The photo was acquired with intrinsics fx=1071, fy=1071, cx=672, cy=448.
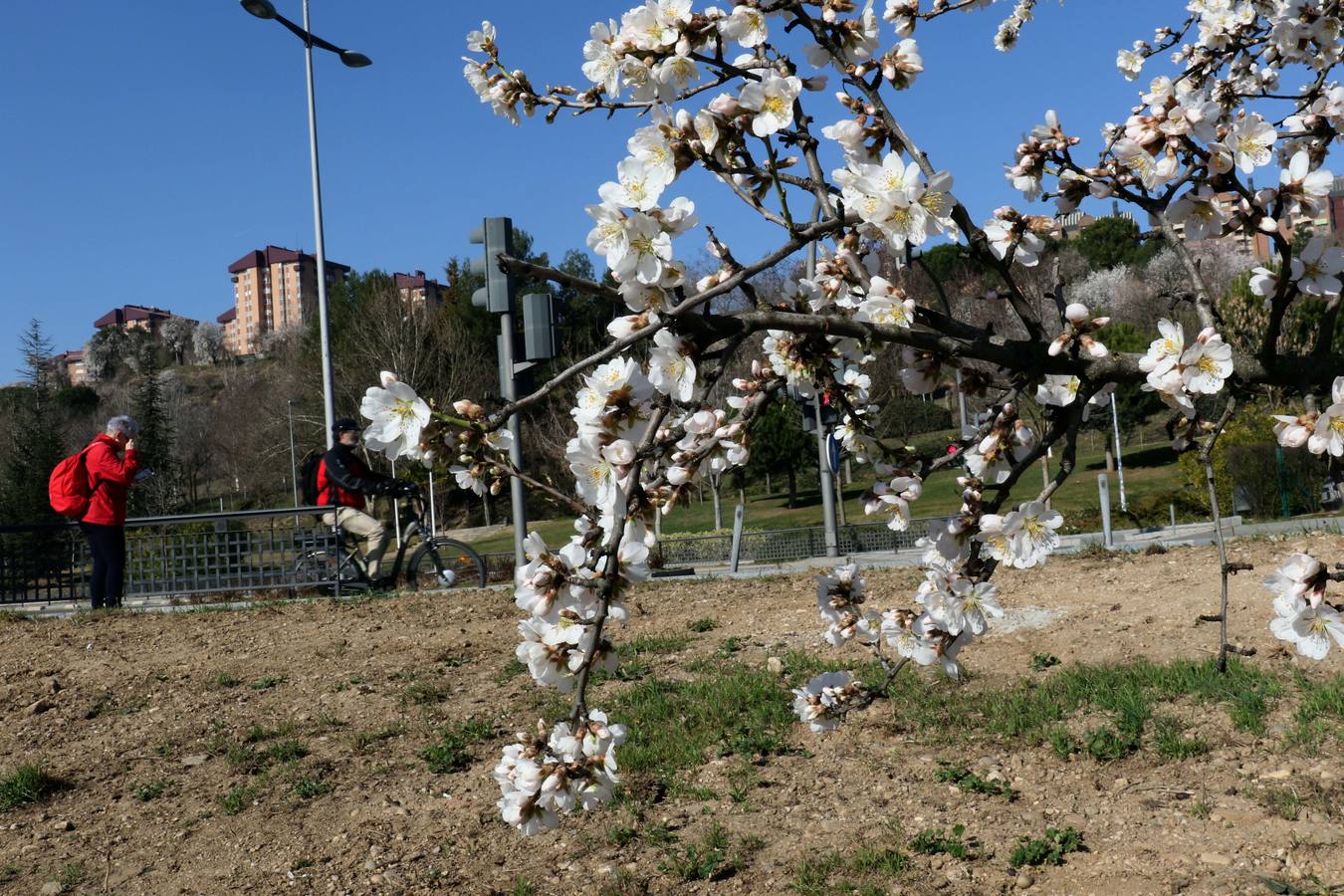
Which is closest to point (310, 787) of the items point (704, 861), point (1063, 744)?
point (704, 861)

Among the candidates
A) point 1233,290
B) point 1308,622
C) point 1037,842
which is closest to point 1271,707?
point 1037,842

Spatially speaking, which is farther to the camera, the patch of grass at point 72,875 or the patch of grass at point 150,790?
the patch of grass at point 150,790

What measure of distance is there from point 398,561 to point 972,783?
704 cm

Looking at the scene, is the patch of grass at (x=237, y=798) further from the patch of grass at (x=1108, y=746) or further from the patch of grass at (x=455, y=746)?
the patch of grass at (x=1108, y=746)

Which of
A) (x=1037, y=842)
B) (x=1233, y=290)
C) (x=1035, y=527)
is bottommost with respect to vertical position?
(x=1037, y=842)

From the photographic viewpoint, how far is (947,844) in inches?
136

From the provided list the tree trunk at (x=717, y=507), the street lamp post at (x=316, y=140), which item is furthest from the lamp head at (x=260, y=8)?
the tree trunk at (x=717, y=507)

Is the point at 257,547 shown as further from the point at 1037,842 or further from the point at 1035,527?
the point at 1035,527

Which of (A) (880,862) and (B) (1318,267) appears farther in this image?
(A) (880,862)

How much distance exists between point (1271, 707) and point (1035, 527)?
3.09 meters

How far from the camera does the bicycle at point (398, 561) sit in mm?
9758

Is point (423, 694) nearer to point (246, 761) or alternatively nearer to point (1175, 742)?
point (246, 761)

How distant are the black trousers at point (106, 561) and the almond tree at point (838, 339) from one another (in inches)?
308

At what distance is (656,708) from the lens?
5.07 metres
